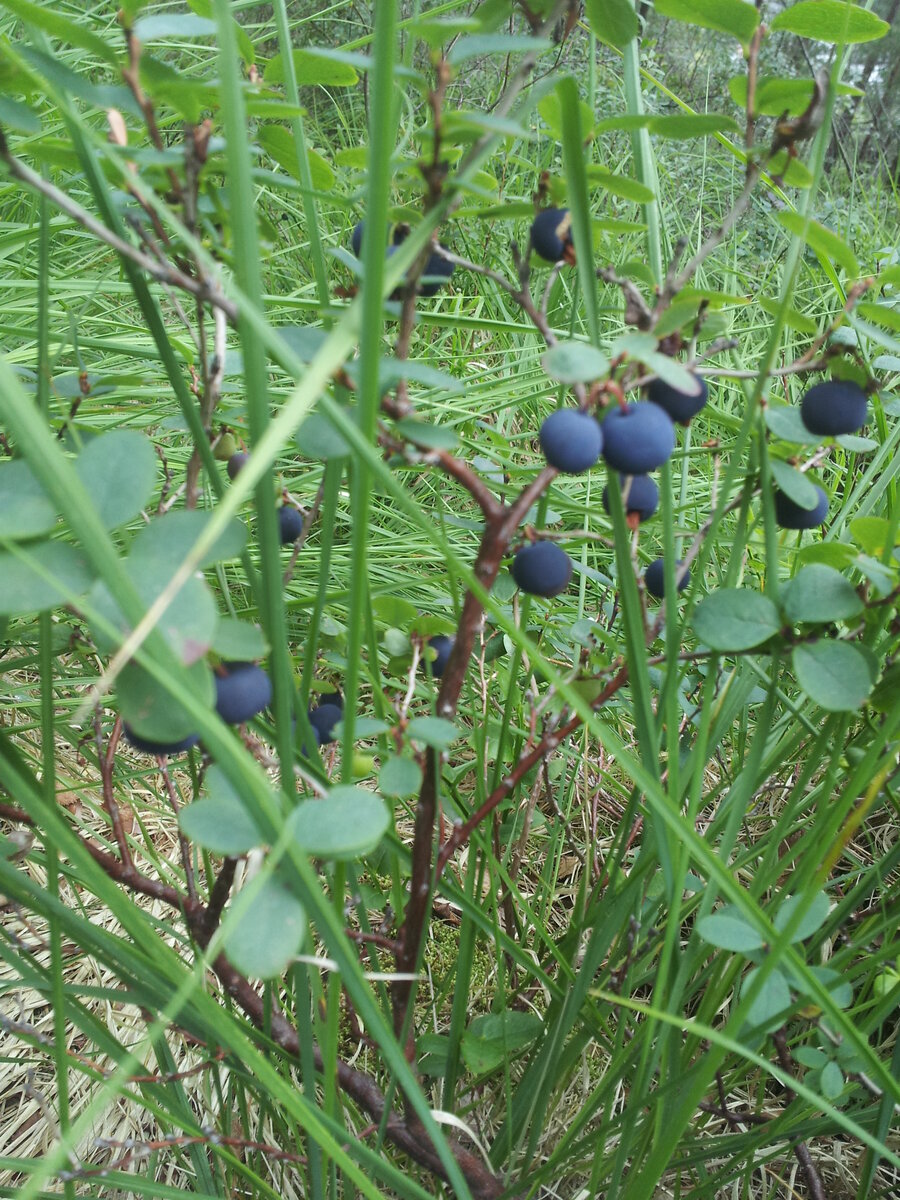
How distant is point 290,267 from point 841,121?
12.4 ft

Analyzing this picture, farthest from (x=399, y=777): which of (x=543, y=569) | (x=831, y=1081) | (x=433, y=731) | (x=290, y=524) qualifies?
(x=831, y=1081)

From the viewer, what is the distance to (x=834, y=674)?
16.4 inches

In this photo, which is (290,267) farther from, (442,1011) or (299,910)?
(299,910)

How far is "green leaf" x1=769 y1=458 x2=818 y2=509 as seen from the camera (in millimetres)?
435

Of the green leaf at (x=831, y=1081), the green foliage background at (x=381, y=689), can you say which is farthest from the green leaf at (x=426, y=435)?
the green leaf at (x=831, y=1081)

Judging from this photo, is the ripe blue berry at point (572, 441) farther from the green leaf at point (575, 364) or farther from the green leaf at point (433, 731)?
the green leaf at point (433, 731)

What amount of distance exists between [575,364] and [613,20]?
199 millimetres

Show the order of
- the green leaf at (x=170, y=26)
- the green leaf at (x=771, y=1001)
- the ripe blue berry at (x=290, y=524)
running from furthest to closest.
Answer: the ripe blue berry at (x=290, y=524), the green leaf at (x=771, y=1001), the green leaf at (x=170, y=26)

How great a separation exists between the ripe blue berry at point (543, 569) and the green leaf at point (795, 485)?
0.38 feet

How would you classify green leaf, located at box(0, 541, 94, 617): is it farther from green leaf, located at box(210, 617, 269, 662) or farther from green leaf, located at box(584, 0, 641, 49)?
green leaf, located at box(584, 0, 641, 49)

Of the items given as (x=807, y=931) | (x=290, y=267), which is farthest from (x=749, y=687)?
(x=290, y=267)

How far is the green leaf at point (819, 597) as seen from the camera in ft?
1.40

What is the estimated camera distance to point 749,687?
609 mm

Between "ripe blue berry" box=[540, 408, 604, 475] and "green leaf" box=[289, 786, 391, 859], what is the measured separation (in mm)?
156
